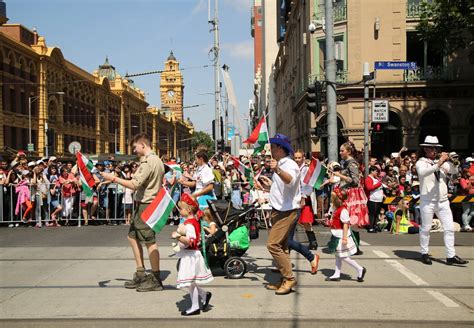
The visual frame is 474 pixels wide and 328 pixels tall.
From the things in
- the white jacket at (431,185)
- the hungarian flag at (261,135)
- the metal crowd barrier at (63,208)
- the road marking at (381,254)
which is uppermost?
the hungarian flag at (261,135)

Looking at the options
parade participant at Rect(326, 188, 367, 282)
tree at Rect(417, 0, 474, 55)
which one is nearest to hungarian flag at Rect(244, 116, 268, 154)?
parade participant at Rect(326, 188, 367, 282)

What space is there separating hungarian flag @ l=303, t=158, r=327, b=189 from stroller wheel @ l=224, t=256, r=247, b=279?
2.22 meters

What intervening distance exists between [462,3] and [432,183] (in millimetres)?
13026

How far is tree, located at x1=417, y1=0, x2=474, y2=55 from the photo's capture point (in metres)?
17.7

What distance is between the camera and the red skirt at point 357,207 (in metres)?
7.56

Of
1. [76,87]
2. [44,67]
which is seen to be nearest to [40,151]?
[44,67]

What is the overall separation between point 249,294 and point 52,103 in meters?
57.2

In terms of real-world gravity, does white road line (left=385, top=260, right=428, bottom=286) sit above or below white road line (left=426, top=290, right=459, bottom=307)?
above

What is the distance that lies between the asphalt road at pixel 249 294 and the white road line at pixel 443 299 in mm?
12

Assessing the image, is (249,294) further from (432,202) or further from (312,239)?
(432,202)

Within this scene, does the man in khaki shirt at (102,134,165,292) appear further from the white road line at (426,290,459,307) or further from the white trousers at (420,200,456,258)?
the white trousers at (420,200,456,258)

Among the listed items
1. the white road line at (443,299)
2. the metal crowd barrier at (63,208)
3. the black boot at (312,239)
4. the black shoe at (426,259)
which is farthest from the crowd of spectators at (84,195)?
the white road line at (443,299)

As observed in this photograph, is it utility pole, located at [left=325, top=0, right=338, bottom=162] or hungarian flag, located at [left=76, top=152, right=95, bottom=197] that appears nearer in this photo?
hungarian flag, located at [left=76, top=152, right=95, bottom=197]

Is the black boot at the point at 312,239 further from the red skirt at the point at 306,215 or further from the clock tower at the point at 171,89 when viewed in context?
the clock tower at the point at 171,89
